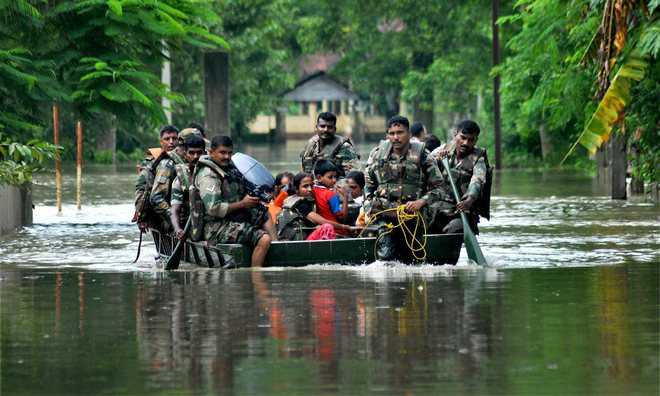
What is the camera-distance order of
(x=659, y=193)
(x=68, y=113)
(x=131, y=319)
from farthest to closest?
1. (x=659, y=193)
2. (x=68, y=113)
3. (x=131, y=319)

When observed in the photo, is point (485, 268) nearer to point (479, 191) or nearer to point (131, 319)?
point (479, 191)

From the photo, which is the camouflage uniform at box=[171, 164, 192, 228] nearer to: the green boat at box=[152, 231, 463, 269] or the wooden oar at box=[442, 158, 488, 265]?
the green boat at box=[152, 231, 463, 269]

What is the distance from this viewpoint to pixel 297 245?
64.0 ft

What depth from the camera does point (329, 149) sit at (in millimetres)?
23234

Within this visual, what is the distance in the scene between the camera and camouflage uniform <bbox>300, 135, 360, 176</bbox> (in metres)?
23.1

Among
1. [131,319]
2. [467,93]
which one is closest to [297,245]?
[131,319]

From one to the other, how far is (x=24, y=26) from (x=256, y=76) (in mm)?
57209

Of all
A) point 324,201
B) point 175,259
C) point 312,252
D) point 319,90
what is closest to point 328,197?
point 324,201

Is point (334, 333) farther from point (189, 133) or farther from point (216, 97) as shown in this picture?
point (216, 97)

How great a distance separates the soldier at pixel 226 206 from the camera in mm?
19156

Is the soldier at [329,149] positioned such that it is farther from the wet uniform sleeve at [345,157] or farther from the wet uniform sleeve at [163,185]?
the wet uniform sleeve at [163,185]

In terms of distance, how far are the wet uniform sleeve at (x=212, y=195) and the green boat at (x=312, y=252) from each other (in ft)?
1.39

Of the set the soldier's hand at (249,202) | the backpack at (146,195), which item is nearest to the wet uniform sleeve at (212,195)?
the soldier's hand at (249,202)

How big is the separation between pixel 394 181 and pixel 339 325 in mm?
5928
